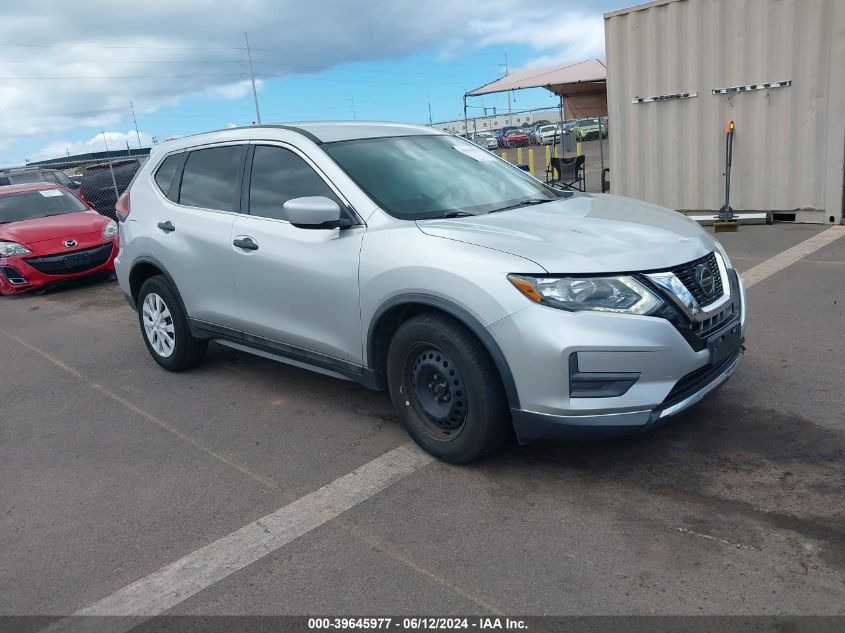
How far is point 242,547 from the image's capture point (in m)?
3.35

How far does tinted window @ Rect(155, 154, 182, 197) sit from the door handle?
1.21 m

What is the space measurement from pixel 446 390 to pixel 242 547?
1212 millimetres

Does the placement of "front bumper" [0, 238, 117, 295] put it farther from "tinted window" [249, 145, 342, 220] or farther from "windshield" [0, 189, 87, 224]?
"tinted window" [249, 145, 342, 220]

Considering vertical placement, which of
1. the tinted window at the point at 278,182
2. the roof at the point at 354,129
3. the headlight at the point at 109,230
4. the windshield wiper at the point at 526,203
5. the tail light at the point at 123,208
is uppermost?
the roof at the point at 354,129

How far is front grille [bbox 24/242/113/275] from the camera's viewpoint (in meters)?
10.0

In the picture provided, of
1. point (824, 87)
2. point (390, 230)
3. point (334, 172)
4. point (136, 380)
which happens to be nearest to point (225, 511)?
point (390, 230)

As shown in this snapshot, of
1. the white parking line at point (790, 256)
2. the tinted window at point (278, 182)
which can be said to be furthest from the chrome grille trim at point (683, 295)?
the white parking line at point (790, 256)

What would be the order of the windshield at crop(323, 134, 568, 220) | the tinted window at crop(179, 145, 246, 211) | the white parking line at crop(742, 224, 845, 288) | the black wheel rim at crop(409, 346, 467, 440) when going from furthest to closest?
the white parking line at crop(742, 224, 845, 288)
the tinted window at crop(179, 145, 246, 211)
the windshield at crop(323, 134, 568, 220)
the black wheel rim at crop(409, 346, 467, 440)

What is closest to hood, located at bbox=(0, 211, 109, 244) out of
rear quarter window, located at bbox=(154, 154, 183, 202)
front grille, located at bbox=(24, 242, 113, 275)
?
front grille, located at bbox=(24, 242, 113, 275)

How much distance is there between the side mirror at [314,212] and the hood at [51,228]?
7.48m

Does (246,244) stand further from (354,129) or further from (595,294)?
(595,294)

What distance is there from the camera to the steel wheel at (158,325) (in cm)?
574

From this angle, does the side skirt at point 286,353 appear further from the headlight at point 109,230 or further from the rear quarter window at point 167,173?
the headlight at point 109,230

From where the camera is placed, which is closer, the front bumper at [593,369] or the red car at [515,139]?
the front bumper at [593,369]
